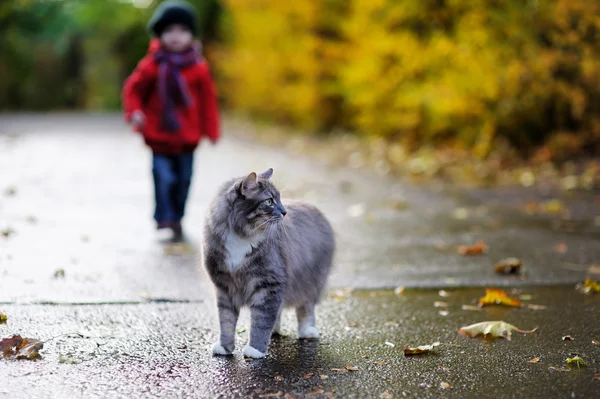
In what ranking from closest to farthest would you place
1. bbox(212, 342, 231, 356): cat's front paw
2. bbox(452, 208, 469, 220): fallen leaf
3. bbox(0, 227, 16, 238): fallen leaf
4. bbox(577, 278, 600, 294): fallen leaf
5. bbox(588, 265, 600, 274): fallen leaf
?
bbox(212, 342, 231, 356): cat's front paw, bbox(577, 278, 600, 294): fallen leaf, bbox(588, 265, 600, 274): fallen leaf, bbox(0, 227, 16, 238): fallen leaf, bbox(452, 208, 469, 220): fallen leaf

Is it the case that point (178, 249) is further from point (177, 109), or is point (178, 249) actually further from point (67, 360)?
point (67, 360)

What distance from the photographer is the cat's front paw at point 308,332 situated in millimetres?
4391

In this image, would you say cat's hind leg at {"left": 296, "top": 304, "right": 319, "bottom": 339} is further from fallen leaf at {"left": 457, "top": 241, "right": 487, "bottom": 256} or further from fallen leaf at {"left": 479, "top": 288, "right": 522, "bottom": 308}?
fallen leaf at {"left": 457, "top": 241, "right": 487, "bottom": 256}

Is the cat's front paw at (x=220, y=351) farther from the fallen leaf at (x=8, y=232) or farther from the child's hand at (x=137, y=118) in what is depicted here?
the fallen leaf at (x=8, y=232)

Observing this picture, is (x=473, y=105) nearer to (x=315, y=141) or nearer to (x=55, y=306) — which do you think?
(x=315, y=141)

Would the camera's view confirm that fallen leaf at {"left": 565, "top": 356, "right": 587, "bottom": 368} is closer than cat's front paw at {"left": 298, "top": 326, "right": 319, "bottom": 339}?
Yes

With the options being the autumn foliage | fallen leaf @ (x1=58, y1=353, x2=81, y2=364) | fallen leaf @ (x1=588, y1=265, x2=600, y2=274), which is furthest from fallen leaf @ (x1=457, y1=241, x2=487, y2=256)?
the autumn foliage

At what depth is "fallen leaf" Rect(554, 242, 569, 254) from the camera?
6.64 m

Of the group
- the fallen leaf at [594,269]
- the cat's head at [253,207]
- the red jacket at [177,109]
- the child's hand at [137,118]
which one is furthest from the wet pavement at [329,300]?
the child's hand at [137,118]

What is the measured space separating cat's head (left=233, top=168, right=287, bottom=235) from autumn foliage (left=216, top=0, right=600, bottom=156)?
7.29 meters

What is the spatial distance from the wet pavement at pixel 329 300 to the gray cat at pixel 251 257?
19 cm

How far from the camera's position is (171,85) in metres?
7.09

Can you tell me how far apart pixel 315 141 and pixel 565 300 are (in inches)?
487

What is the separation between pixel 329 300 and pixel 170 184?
2578 mm
